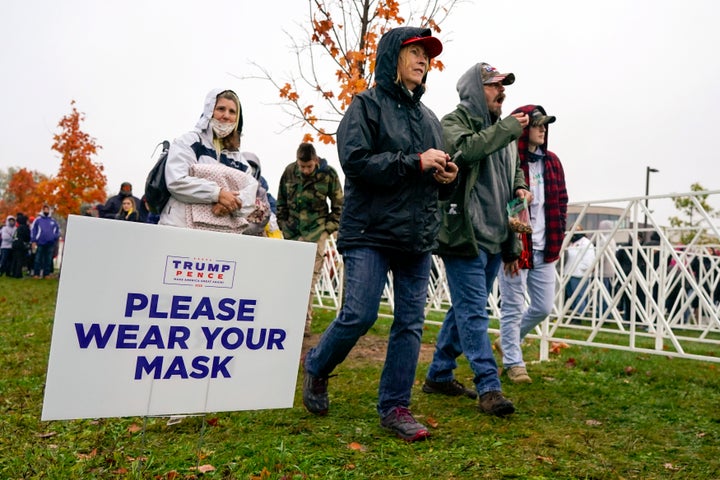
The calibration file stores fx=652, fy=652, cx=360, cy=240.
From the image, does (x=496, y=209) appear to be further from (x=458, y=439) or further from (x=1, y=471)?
(x=1, y=471)

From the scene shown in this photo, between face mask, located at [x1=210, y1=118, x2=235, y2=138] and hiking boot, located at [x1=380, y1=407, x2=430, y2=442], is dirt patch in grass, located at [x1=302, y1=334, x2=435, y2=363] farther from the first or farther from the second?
face mask, located at [x1=210, y1=118, x2=235, y2=138]

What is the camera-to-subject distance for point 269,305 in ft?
8.82

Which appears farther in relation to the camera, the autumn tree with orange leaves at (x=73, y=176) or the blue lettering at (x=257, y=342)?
the autumn tree with orange leaves at (x=73, y=176)

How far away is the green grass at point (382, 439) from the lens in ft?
9.07

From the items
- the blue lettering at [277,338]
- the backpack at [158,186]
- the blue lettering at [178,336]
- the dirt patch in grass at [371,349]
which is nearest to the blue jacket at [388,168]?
the blue lettering at [277,338]

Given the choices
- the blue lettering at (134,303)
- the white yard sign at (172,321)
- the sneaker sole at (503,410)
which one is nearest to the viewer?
the white yard sign at (172,321)

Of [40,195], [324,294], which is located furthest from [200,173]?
[40,195]

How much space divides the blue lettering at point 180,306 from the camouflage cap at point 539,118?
128 inches

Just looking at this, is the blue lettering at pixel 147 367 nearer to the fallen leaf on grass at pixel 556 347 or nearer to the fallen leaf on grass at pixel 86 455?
the fallen leaf on grass at pixel 86 455

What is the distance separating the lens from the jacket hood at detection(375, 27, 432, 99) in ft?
11.0

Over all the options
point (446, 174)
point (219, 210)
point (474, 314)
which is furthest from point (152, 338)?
point (474, 314)

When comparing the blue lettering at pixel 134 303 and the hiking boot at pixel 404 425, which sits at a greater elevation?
the blue lettering at pixel 134 303

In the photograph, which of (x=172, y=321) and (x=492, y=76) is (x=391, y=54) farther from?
(x=172, y=321)

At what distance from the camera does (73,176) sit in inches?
838
